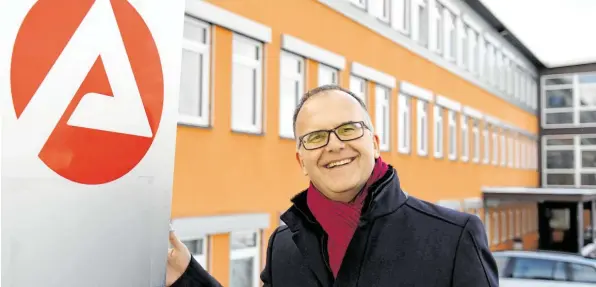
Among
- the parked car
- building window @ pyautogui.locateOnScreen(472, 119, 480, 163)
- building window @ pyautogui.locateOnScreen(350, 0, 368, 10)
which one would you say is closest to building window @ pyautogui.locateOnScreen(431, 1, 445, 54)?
building window @ pyautogui.locateOnScreen(472, 119, 480, 163)

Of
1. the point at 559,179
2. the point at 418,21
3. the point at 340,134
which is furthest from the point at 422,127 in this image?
the point at 559,179

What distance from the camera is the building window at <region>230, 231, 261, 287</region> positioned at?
9062 mm

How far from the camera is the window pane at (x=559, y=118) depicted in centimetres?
3108

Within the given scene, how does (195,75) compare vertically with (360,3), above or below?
below

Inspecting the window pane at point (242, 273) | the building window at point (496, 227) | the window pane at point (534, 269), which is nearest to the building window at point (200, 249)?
the window pane at point (242, 273)

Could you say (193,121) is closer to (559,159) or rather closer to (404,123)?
(404,123)

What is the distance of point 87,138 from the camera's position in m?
1.29

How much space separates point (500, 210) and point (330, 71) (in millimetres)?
14865

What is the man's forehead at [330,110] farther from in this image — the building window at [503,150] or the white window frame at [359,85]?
the building window at [503,150]

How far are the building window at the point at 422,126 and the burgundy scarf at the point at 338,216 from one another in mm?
14561

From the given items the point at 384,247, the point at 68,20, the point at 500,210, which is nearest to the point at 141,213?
the point at 68,20

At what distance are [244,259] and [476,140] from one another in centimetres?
1434

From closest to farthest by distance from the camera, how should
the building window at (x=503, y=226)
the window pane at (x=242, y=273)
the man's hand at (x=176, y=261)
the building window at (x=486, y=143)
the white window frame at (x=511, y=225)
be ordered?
the man's hand at (x=176, y=261)
the window pane at (x=242, y=273)
the building window at (x=486, y=143)
the building window at (x=503, y=226)
the white window frame at (x=511, y=225)

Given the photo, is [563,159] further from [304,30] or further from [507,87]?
[304,30]
